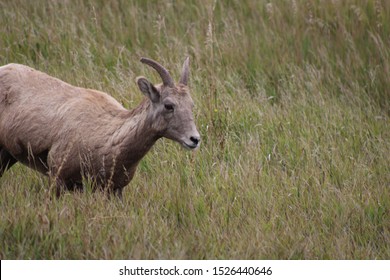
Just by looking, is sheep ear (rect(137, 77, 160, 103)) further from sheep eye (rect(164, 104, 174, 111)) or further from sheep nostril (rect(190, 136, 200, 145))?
sheep nostril (rect(190, 136, 200, 145))

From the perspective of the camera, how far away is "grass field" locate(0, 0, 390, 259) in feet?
19.8

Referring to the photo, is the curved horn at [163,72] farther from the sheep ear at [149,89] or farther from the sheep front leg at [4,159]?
the sheep front leg at [4,159]

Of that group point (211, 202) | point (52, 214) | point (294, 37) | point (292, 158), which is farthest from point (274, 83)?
point (52, 214)

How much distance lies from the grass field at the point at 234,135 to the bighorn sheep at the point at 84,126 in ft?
0.94

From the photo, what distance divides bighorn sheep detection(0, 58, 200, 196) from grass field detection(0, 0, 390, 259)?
0.29 metres

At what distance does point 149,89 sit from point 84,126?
2.43ft

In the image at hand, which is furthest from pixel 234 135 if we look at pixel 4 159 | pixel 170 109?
pixel 4 159

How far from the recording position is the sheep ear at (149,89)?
689 centimetres

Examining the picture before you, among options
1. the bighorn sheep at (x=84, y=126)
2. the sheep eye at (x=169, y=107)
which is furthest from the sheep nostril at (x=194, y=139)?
the sheep eye at (x=169, y=107)

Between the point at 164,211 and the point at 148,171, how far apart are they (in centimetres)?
118

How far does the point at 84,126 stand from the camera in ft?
23.5

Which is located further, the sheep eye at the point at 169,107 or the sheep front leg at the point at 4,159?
the sheep front leg at the point at 4,159

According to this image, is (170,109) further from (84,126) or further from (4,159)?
(4,159)

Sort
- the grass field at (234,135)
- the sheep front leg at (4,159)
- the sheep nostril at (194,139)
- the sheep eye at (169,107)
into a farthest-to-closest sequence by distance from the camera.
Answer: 1. the sheep front leg at (4,159)
2. the sheep eye at (169,107)
3. the sheep nostril at (194,139)
4. the grass field at (234,135)
